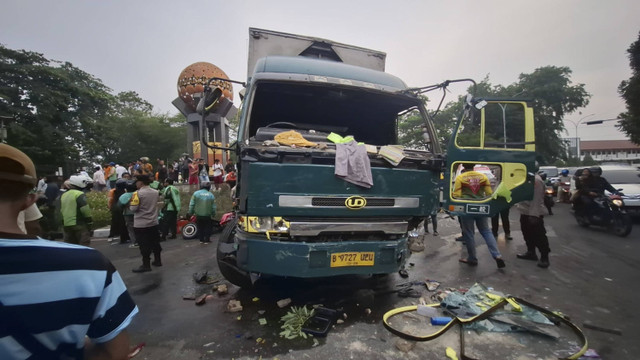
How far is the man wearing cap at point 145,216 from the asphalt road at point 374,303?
1.37 ft

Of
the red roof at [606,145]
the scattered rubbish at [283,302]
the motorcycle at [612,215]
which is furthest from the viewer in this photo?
the red roof at [606,145]

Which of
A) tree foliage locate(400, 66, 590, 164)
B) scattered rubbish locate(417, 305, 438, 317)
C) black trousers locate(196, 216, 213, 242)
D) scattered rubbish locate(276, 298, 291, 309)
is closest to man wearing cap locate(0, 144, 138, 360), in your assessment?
scattered rubbish locate(276, 298, 291, 309)

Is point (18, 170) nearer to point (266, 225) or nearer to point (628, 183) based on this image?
point (266, 225)

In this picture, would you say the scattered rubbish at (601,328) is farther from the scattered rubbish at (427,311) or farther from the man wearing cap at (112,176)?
the man wearing cap at (112,176)

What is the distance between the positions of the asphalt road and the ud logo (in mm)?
1295

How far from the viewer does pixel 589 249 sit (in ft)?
20.5

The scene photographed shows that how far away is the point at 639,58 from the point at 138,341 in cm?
2018

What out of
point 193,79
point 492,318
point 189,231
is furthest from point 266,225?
point 193,79

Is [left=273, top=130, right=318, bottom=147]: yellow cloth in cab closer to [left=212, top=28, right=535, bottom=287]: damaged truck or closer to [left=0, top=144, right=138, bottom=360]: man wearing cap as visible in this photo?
[left=212, top=28, right=535, bottom=287]: damaged truck

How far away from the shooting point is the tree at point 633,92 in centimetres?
1320

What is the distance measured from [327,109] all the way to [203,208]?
4.16 metres

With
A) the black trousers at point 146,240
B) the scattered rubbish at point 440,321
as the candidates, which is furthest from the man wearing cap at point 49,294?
the black trousers at point 146,240

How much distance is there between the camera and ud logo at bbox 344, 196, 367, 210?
3127mm

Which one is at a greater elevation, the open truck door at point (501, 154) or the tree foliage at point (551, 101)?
the tree foliage at point (551, 101)
